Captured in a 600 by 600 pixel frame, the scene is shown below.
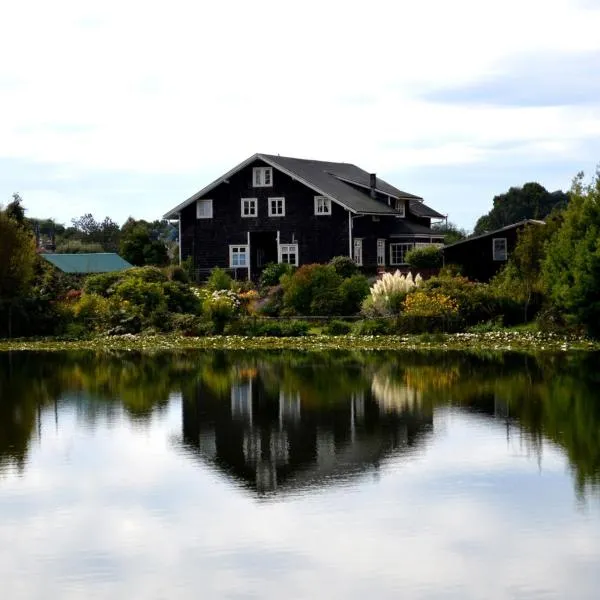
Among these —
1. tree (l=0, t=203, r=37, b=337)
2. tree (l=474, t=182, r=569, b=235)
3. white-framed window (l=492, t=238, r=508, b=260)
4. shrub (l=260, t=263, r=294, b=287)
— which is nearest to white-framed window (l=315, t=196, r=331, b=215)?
shrub (l=260, t=263, r=294, b=287)

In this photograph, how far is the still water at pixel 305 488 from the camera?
1544 cm

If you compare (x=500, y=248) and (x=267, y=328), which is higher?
(x=500, y=248)

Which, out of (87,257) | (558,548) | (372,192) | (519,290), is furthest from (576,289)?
(87,257)

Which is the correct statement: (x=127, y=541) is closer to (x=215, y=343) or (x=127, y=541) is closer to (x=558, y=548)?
(x=558, y=548)

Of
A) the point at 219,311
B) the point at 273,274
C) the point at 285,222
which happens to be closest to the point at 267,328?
the point at 219,311

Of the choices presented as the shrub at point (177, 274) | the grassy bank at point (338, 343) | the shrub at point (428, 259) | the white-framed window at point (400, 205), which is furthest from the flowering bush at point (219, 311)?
the white-framed window at point (400, 205)

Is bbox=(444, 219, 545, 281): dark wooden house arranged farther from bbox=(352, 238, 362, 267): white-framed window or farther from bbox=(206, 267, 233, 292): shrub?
bbox=(206, 267, 233, 292): shrub

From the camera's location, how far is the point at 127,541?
683 inches

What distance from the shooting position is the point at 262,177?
3115 inches

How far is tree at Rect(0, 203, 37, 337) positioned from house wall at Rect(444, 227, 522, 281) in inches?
850

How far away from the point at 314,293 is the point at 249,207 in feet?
71.3

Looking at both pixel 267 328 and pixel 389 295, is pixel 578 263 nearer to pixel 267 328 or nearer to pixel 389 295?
pixel 389 295

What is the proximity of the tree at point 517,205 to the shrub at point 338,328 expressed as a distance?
81.2 meters

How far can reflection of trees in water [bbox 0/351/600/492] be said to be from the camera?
25.8 meters
